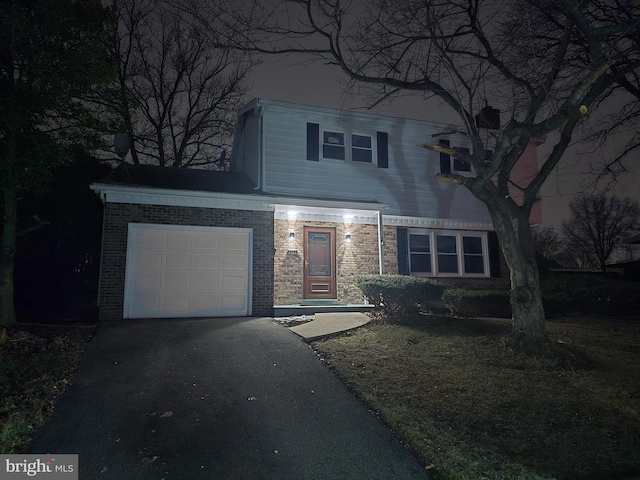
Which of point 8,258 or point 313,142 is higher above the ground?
point 313,142

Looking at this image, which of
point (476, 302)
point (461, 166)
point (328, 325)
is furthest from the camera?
point (461, 166)

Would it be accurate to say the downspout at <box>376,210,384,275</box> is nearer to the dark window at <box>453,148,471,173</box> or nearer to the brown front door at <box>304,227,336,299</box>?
the brown front door at <box>304,227,336,299</box>

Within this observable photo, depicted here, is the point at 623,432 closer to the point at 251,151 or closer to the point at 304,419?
the point at 304,419

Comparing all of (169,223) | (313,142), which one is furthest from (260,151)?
(169,223)

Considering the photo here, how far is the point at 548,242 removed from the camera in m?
48.0

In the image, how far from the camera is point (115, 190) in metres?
9.23

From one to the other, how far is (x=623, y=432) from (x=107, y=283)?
9.67 m

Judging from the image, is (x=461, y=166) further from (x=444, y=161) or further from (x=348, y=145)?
(x=348, y=145)

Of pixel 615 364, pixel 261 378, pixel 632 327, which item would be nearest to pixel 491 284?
pixel 632 327

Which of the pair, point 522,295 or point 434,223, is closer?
point 522,295

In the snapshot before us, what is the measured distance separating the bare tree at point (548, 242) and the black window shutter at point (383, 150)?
4102cm

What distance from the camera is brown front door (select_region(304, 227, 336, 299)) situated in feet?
37.4

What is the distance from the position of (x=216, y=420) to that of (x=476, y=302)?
8216mm

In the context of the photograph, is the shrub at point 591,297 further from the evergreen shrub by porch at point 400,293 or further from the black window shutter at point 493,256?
the evergreen shrub by porch at point 400,293
